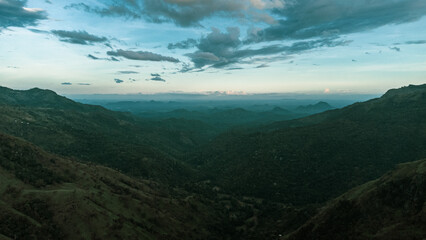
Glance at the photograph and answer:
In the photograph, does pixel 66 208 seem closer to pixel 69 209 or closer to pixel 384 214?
pixel 69 209

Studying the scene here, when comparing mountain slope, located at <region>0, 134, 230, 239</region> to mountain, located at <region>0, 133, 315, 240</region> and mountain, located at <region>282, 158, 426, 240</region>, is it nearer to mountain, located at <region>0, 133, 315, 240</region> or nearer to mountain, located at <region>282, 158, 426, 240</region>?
mountain, located at <region>0, 133, 315, 240</region>

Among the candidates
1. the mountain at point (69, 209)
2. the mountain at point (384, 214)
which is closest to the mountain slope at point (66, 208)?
the mountain at point (69, 209)

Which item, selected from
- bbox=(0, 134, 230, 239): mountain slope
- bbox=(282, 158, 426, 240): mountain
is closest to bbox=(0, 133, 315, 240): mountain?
bbox=(0, 134, 230, 239): mountain slope

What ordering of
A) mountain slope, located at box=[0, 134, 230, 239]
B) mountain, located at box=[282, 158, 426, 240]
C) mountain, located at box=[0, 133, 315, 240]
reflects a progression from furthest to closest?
mountain, located at box=[0, 133, 315, 240], mountain slope, located at box=[0, 134, 230, 239], mountain, located at box=[282, 158, 426, 240]

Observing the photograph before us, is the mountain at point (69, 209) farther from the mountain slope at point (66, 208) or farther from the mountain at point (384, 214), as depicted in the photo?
the mountain at point (384, 214)

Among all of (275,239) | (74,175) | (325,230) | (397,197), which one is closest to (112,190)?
(74,175)

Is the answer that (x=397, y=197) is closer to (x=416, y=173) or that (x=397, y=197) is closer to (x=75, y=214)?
(x=416, y=173)

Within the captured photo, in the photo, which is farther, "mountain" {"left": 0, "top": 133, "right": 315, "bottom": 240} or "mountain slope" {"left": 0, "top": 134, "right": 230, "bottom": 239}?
"mountain" {"left": 0, "top": 133, "right": 315, "bottom": 240}

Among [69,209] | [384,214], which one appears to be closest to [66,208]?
[69,209]
